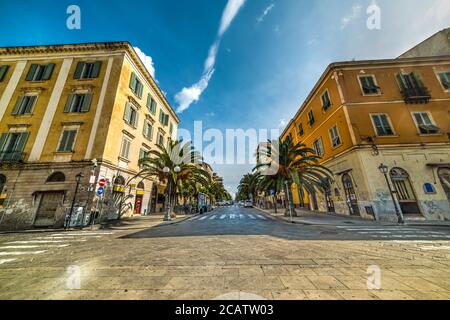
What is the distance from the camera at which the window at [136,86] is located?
19198mm

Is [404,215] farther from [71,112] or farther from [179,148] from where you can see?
[71,112]

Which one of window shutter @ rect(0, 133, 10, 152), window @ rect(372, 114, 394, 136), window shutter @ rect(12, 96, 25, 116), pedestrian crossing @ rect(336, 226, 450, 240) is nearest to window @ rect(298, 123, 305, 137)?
window @ rect(372, 114, 394, 136)

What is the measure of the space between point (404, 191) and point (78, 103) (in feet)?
102

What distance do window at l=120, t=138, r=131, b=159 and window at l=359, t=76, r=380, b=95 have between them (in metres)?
24.9

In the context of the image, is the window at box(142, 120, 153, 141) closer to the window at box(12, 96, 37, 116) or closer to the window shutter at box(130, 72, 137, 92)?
the window shutter at box(130, 72, 137, 92)

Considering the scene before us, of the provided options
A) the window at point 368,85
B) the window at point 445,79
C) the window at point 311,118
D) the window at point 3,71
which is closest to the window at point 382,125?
the window at point 368,85

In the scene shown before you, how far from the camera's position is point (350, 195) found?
1566 cm

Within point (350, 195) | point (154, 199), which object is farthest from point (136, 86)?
point (350, 195)

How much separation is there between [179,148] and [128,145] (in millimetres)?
5602

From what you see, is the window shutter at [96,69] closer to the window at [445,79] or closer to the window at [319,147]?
the window at [319,147]

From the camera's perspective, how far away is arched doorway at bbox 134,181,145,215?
19.0 m

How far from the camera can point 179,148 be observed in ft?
59.6

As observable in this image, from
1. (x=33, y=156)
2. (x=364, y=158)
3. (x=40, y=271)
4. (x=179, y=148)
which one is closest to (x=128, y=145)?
(x=179, y=148)

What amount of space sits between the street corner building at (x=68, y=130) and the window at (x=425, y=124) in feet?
92.6
